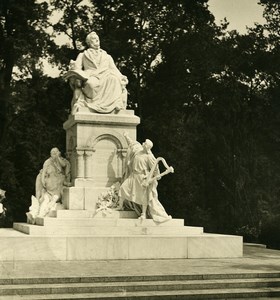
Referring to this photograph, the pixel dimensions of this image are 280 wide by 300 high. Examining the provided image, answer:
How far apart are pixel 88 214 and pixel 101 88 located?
11.1 feet

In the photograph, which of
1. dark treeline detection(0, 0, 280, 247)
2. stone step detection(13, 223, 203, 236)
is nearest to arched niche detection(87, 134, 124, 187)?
stone step detection(13, 223, 203, 236)

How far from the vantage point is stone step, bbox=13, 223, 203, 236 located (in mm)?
14375

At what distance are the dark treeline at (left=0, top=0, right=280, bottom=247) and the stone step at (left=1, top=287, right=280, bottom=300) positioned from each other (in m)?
14.5

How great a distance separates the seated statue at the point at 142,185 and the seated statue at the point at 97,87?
1531 mm

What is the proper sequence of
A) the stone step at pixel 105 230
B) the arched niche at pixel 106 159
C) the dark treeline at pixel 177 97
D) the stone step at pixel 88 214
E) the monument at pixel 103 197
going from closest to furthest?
1. the monument at pixel 103 197
2. the stone step at pixel 105 230
3. the stone step at pixel 88 214
4. the arched niche at pixel 106 159
5. the dark treeline at pixel 177 97

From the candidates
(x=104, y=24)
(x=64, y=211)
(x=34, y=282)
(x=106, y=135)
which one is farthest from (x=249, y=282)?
(x=104, y=24)

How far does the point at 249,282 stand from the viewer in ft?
37.4

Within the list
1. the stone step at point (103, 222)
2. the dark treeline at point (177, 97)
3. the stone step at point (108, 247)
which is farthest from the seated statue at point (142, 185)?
the dark treeline at point (177, 97)

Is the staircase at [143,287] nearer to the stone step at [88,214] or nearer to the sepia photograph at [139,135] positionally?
the sepia photograph at [139,135]

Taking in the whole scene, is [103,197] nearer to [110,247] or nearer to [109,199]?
[109,199]

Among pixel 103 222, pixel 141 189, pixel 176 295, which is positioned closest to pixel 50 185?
pixel 103 222

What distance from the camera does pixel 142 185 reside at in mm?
15305

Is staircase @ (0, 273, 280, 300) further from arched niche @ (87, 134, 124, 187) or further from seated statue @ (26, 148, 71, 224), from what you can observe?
arched niche @ (87, 134, 124, 187)

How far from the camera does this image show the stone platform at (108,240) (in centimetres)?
1366
